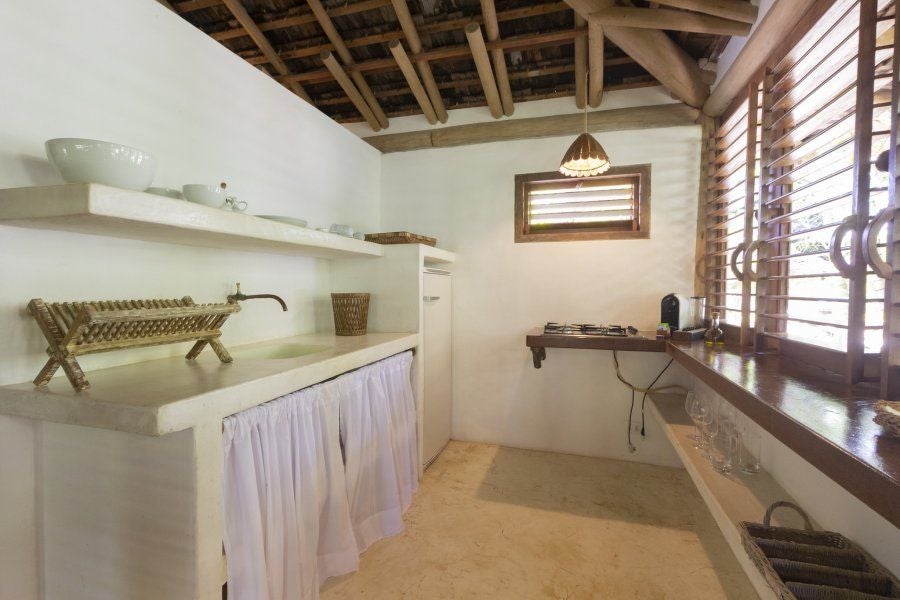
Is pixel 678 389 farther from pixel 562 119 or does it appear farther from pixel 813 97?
pixel 562 119

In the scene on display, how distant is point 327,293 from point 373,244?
0.58 meters

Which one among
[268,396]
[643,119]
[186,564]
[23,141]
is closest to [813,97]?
[643,119]

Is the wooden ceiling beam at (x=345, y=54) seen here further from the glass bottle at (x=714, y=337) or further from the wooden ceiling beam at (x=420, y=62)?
the glass bottle at (x=714, y=337)

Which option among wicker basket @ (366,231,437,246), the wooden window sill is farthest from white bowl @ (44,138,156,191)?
the wooden window sill

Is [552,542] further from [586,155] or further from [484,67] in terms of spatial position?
[484,67]

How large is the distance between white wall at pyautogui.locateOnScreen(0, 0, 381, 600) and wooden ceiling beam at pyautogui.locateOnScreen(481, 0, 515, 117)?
4.22ft

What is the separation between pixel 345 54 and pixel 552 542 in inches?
132

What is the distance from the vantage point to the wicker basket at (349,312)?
244 centimetres

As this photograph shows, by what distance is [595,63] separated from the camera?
8.34ft

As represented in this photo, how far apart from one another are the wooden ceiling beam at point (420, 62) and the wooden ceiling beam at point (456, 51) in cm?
7

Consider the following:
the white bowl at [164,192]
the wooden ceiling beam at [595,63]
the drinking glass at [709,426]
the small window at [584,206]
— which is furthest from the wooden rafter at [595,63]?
the white bowl at [164,192]

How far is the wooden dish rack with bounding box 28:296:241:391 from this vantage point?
1.13 m

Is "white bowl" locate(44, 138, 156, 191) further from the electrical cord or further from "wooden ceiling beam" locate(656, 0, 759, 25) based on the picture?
the electrical cord

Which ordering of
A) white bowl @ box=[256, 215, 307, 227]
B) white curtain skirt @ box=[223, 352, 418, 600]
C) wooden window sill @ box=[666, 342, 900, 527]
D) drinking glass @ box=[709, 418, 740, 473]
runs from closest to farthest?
wooden window sill @ box=[666, 342, 900, 527], white curtain skirt @ box=[223, 352, 418, 600], drinking glass @ box=[709, 418, 740, 473], white bowl @ box=[256, 215, 307, 227]
